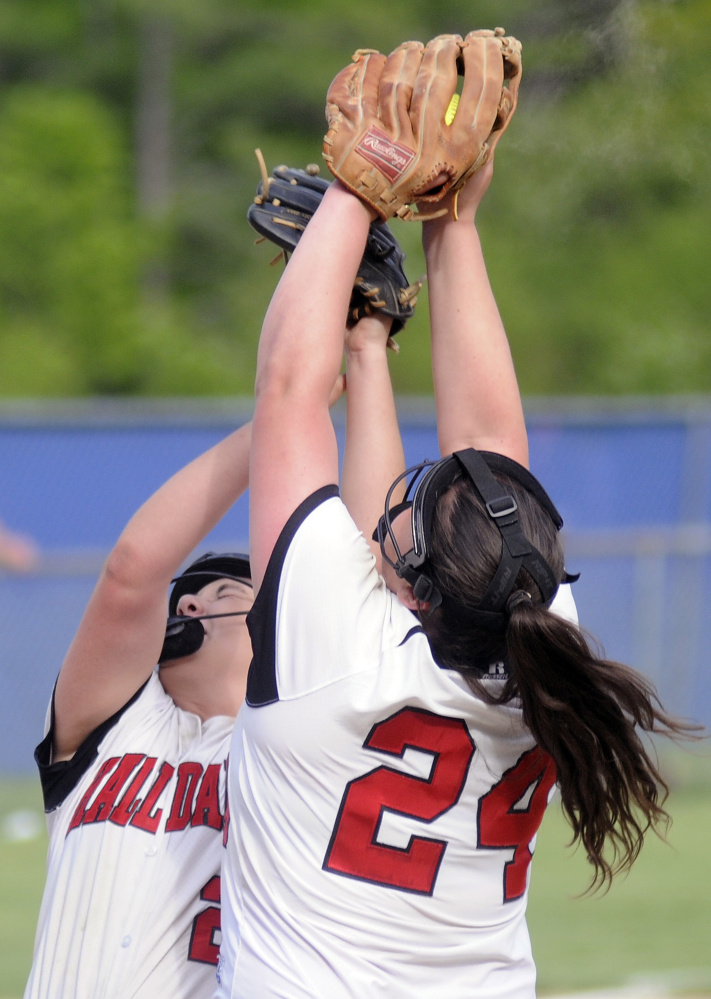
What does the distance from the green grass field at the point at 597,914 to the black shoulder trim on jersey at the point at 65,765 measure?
258 cm

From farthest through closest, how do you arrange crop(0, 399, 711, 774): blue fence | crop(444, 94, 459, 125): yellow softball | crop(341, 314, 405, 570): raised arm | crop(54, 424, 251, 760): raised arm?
crop(0, 399, 711, 774): blue fence → crop(341, 314, 405, 570): raised arm → crop(54, 424, 251, 760): raised arm → crop(444, 94, 459, 125): yellow softball

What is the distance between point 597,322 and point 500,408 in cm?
1674

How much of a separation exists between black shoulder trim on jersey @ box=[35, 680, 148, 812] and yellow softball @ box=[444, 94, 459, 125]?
1.16 m

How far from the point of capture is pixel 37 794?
655 centimetres

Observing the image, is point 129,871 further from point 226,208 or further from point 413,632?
point 226,208

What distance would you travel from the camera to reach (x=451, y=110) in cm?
184

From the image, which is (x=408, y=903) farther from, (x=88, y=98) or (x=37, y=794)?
(x=88, y=98)

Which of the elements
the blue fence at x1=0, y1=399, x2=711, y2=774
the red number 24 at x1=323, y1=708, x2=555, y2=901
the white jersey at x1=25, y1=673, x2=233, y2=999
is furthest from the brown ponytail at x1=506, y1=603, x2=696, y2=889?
the blue fence at x1=0, y1=399, x2=711, y2=774

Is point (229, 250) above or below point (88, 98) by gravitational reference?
below

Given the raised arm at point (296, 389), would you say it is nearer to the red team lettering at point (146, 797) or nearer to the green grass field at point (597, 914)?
the red team lettering at point (146, 797)

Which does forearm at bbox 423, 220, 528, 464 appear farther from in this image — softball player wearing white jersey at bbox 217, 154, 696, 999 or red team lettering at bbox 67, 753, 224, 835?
red team lettering at bbox 67, 753, 224, 835

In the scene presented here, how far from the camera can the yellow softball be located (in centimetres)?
183

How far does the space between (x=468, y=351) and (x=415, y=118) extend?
0.38 metres

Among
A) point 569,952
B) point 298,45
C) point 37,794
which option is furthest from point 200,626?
point 298,45
